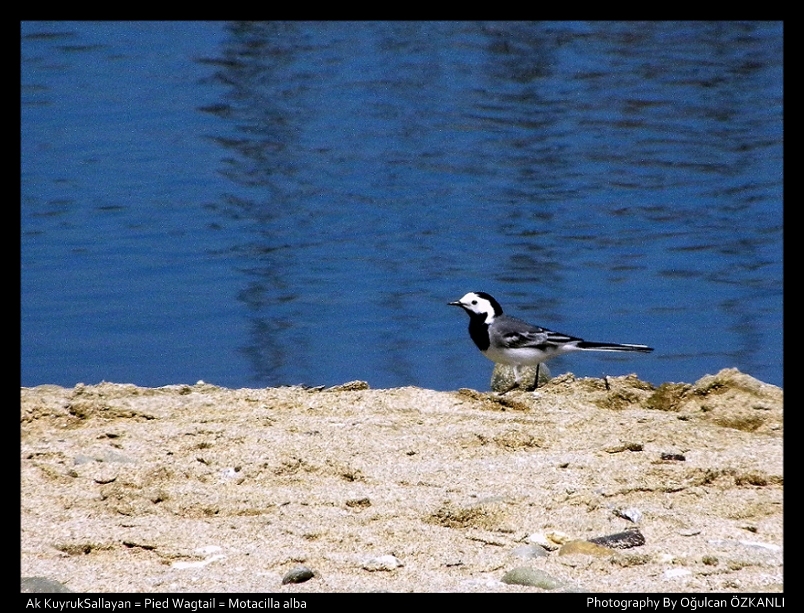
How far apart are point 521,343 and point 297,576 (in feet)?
14.8

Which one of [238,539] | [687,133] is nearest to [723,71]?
[687,133]

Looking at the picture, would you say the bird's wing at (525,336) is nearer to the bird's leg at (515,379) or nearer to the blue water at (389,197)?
the bird's leg at (515,379)

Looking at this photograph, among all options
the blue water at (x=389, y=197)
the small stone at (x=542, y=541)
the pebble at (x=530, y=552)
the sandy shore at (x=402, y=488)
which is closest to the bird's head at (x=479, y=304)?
the blue water at (x=389, y=197)

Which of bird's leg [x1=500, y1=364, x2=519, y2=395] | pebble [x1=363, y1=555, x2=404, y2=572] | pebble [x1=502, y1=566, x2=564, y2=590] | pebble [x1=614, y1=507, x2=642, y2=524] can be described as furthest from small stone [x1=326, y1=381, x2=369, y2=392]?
pebble [x1=502, y1=566, x2=564, y2=590]

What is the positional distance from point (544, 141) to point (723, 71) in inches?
174

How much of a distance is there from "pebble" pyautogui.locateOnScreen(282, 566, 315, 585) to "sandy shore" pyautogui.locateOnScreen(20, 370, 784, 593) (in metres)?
0.02

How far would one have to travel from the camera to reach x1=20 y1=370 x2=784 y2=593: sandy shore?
5195 mm

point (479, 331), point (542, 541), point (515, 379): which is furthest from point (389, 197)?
point (542, 541)

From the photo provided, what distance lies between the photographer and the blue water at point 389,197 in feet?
33.6

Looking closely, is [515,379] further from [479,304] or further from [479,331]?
[479,304]

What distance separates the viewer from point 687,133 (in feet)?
51.2

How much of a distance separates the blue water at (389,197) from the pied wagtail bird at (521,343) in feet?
1.46

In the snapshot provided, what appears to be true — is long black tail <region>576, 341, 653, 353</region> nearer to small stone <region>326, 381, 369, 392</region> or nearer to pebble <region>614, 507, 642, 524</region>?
small stone <region>326, 381, 369, 392</region>

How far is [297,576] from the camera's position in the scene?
504 cm
